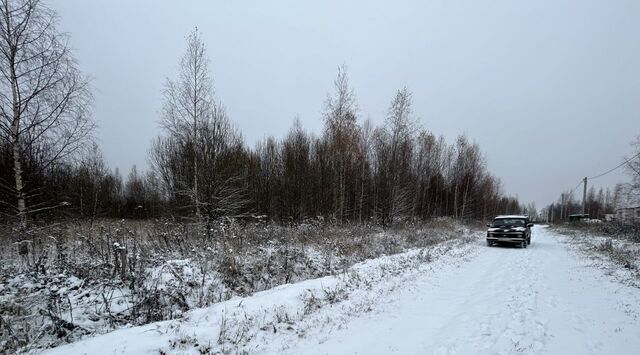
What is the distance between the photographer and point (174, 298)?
678 centimetres

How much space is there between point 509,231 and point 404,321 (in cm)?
1658

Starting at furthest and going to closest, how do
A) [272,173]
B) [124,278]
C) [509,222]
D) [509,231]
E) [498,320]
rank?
[272,173], [509,222], [509,231], [124,278], [498,320]

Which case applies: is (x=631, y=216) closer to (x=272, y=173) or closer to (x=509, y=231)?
(x=509, y=231)

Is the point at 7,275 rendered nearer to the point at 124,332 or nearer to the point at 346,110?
the point at 124,332

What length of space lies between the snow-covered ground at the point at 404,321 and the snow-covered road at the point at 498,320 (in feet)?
0.06

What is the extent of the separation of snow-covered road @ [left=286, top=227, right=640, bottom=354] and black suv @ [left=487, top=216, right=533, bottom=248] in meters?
9.78

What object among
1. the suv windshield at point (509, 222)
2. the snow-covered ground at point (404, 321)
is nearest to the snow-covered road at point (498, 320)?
the snow-covered ground at point (404, 321)

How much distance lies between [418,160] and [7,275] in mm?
35464

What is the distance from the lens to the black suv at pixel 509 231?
65.0 ft

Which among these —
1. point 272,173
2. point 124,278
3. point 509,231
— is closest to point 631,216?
point 509,231

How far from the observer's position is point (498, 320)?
6270mm

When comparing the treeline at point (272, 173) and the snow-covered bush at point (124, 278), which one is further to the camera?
the treeline at point (272, 173)

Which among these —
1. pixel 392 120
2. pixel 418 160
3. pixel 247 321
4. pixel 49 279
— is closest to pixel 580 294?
pixel 247 321

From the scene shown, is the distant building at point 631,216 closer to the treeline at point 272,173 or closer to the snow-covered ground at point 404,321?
the treeline at point 272,173
